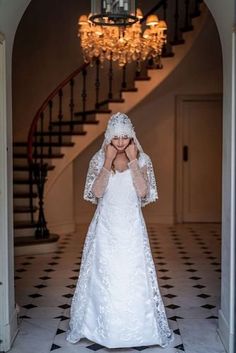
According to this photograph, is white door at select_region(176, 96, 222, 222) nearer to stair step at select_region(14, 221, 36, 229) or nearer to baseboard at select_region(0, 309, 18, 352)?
stair step at select_region(14, 221, 36, 229)

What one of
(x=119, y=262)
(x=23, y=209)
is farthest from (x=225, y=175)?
(x=23, y=209)

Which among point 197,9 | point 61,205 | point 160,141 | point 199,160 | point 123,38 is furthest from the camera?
point 199,160

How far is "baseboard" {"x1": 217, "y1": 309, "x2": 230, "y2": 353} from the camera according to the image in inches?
131

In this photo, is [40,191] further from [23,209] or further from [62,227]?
[62,227]

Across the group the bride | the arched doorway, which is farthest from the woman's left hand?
the arched doorway

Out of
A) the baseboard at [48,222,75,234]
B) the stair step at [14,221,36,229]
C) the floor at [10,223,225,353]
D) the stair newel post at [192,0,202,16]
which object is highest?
the stair newel post at [192,0,202,16]

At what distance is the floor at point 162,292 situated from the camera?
3.54 m

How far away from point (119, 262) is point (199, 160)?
19.1 ft

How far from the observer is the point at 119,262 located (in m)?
3.43

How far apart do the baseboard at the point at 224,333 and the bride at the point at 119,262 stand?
0.35 metres

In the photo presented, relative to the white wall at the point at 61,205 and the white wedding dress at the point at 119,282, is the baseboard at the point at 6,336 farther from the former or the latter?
the white wall at the point at 61,205

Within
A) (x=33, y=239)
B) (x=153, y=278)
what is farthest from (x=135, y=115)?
(x=153, y=278)

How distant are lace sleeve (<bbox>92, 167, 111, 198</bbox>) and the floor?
105 centimetres

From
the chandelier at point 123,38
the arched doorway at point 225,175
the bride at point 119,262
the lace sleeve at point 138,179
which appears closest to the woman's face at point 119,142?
the bride at point 119,262
